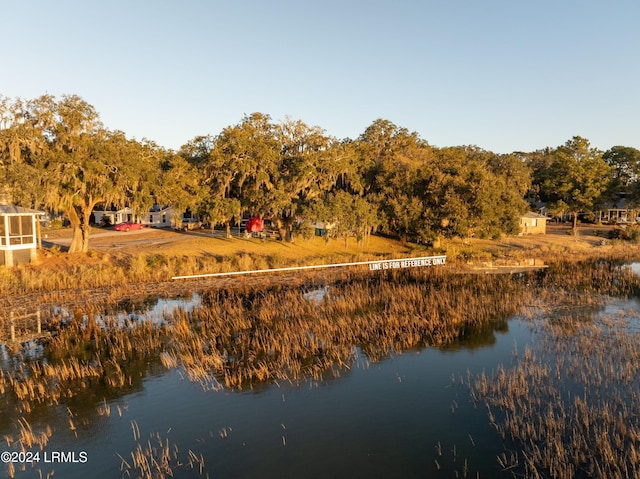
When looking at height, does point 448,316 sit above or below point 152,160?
below

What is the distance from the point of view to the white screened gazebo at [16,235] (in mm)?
32469

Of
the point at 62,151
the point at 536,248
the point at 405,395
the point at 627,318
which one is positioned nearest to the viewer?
the point at 405,395

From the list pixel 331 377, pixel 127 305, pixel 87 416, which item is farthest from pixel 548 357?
pixel 127 305

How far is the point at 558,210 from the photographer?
71.8 m

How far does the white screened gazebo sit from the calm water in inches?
757

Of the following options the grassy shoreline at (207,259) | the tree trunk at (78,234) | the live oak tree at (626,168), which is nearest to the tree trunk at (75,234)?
the tree trunk at (78,234)

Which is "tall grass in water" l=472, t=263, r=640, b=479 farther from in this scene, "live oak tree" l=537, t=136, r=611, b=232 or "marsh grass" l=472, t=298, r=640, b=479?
"live oak tree" l=537, t=136, r=611, b=232

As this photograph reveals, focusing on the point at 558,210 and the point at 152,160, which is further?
the point at 558,210

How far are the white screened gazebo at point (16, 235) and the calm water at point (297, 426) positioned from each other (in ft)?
63.1

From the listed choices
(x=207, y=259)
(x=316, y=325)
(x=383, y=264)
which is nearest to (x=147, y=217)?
(x=207, y=259)

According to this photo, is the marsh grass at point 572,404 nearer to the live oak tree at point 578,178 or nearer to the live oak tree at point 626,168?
the live oak tree at point 578,178

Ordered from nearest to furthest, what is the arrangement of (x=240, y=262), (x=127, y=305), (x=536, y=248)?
(x=127, y=305)
(x=240, y=262)
(x=536, y=248)

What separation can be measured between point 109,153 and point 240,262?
1341 cm

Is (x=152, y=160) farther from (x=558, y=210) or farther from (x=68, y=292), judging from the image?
(x=558, y=210)
